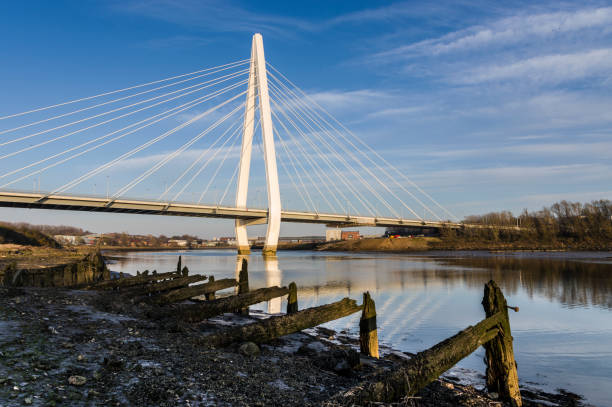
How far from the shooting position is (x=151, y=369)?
4.66 metres

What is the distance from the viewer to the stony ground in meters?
3.93

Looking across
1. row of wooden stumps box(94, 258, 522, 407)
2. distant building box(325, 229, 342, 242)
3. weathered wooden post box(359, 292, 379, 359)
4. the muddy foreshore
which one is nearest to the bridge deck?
the muddy foreshore

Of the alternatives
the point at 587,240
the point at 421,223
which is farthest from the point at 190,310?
the point at 587,240

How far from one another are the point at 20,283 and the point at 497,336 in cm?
1340

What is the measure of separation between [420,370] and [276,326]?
3.08 m

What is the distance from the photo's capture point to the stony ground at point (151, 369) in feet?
12.9

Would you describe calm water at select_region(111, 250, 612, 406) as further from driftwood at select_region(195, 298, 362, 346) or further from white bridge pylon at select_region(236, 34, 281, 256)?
white bridge pylon at select_region(236, 34, 281, 256)

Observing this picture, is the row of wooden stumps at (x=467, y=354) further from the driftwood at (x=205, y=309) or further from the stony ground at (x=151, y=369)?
the driftwood at (x=205, y=309)

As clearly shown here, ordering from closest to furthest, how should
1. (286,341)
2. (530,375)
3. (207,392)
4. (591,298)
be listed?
(207,392) → (530,375) → (286,341) → (591,298)

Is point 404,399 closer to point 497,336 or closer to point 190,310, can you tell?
point 497,336

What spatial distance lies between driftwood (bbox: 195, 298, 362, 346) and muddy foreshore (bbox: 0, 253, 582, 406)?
197 mm

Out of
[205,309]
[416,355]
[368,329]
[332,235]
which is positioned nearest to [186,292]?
[205,309]

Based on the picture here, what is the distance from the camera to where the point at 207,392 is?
4211mm

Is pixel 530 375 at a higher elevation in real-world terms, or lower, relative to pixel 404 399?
lower
